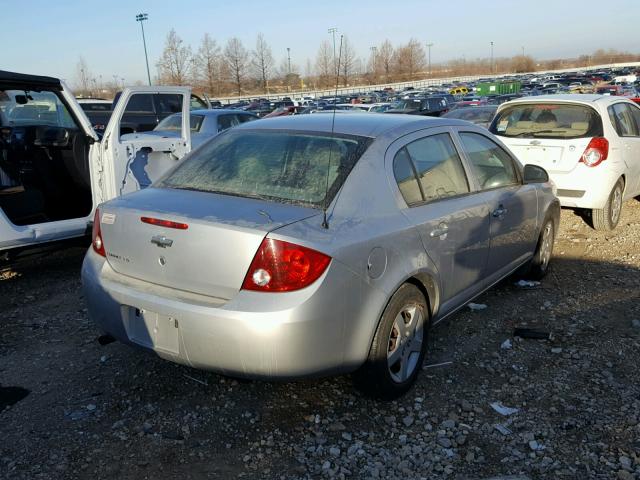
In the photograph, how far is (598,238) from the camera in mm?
7199

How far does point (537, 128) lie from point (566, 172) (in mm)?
758

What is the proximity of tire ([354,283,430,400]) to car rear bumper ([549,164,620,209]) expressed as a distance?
4397 mm

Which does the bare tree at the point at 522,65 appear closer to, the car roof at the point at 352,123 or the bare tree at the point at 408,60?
the bare tree at the point at 408,60

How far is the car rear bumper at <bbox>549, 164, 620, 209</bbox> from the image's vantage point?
7.08 metres

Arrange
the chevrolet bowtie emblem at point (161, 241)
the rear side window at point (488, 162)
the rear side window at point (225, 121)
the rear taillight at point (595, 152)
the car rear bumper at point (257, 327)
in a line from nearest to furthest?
the car rear bumper at point (257, 327) → the chevrolet bowtie emblem at point (161, 241) → the rear side window at point (488, 162) → the rear taillight at point (595, 152) → the rear side window at point (225, 121)

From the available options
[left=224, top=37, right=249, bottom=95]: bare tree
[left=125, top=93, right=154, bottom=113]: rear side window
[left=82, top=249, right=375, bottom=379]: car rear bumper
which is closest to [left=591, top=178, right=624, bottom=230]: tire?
[left=82, top=249, right=375, bottom=379]: car rear bumper

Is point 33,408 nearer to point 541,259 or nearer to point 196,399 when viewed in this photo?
point 196,399

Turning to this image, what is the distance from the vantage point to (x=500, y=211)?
14.4 feet

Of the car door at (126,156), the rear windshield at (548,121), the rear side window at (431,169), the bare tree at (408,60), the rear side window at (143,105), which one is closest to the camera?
the rear side window at (431,169)

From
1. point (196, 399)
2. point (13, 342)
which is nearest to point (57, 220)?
point (13, 342)

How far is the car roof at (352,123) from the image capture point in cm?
363

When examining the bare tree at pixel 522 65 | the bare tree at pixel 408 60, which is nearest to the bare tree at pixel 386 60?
the bare tree at pixel 408 60

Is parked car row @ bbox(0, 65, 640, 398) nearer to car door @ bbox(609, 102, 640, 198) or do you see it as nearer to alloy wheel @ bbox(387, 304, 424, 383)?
alloy wheel @ bbox(387, 304, 424, 383)

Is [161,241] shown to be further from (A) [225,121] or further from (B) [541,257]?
(A) [225,121]
